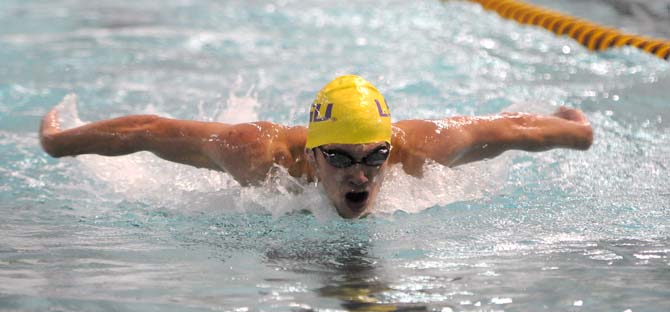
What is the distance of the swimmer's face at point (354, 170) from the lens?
11.3 feet

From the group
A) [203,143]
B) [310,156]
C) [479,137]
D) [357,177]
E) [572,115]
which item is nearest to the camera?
[357,177]

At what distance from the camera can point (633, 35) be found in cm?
730

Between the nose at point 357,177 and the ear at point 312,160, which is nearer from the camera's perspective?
the nose at point 357,177

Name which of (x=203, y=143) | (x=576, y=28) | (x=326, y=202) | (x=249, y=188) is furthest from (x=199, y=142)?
(x=576, y=28)

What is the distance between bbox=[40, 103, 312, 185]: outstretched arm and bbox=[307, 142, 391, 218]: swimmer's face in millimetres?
285

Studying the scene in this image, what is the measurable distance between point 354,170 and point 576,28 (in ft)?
15.9

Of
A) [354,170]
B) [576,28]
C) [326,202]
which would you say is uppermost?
[576,28]

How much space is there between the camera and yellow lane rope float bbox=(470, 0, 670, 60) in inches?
271

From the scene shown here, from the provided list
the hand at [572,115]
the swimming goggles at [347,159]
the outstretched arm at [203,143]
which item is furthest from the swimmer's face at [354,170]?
the hand at [572,115]

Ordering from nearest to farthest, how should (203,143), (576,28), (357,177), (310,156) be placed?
1. (357,177)
2. (310,156)
3. (203,143)
4. (576,28)

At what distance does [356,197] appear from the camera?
3479mm

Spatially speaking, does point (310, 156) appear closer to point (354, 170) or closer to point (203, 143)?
point (354, 170)

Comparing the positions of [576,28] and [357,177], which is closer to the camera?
[357,177]

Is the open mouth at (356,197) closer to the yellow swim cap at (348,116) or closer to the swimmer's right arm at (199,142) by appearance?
the yellow swim cap at (348,116)
